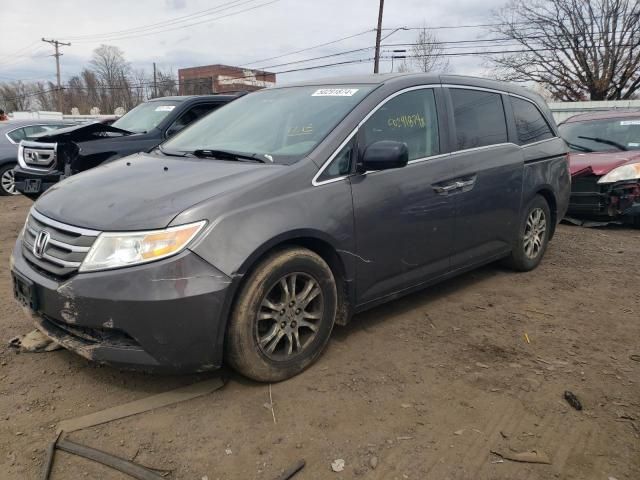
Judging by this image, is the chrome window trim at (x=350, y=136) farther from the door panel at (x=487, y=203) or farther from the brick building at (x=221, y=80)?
the brick building at (x=221, y=80)

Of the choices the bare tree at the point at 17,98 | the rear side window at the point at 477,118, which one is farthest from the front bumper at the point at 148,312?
the bare tree at the point at 17,98

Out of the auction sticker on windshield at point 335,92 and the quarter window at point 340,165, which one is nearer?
the quarter window at point 340,165

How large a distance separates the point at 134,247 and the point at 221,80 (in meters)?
53.9

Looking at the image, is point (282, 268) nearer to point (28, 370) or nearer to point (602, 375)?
point (28, 370)

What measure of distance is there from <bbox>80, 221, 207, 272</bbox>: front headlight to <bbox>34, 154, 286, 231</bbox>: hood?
0.16 ft

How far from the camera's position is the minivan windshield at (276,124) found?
127 inches

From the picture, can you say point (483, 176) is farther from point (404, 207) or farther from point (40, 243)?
point (40, 243)

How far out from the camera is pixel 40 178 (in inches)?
259

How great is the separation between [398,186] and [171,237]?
5.13 feet

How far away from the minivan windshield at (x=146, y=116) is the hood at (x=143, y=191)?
4.13 m

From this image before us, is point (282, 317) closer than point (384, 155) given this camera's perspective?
Yes

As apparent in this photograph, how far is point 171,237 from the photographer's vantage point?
2.49m

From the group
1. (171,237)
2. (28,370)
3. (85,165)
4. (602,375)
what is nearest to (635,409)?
(602,375)

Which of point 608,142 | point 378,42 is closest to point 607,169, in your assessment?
point 608,142
